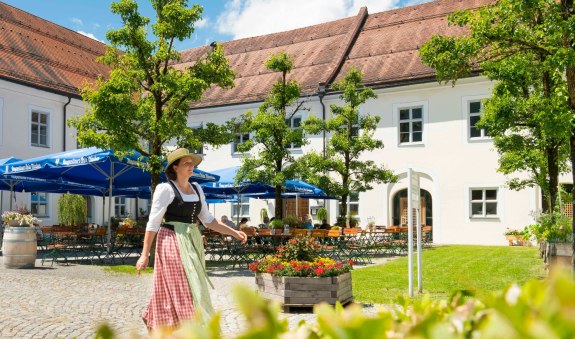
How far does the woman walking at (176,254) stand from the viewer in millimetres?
4855

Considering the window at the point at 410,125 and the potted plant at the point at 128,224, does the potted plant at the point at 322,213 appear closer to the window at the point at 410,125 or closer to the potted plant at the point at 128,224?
the window at the point at 410,125

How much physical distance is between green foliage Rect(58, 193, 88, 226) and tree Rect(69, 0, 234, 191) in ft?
43.0

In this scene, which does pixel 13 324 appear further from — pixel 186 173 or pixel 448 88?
pixel 448 88

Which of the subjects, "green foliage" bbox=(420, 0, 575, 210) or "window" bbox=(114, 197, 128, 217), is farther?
"window" bbox=(114, 197, 128, 217)

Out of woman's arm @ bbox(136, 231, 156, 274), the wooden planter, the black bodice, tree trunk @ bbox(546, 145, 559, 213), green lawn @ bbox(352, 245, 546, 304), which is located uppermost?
tree trunk @ bbox(546, 145, 559, 213)

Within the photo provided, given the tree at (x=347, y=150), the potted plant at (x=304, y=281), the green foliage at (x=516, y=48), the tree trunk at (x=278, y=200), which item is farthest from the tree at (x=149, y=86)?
the tree at (x=347, y=150)

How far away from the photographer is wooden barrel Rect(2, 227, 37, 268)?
534 inches

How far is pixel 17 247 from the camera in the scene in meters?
13.6

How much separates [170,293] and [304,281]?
3.38 meters

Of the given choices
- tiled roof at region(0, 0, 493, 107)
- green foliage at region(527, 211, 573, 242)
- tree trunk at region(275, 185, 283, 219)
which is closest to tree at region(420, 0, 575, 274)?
green foliage at region(527, 211, 573, 242)

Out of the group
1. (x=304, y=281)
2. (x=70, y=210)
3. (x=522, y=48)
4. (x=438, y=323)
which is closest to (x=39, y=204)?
(x=70, y=210)

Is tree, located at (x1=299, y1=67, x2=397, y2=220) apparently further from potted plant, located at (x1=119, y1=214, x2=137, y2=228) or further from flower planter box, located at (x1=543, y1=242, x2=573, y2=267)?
flower planter box, located at (x1=543, y1=242, x2=573, y2=267)

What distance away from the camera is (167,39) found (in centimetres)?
1412

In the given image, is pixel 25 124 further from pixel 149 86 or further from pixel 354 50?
pixel 354 50
